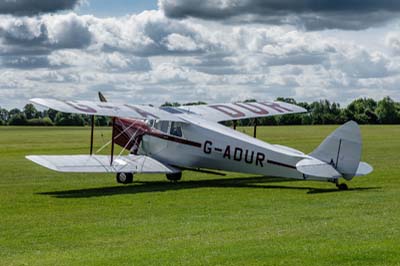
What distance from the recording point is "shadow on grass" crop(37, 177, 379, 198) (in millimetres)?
16325

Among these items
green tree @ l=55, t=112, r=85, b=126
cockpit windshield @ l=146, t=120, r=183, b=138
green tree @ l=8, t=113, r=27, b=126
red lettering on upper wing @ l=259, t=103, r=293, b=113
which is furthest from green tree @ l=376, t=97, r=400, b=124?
cockpit windshield @ l=146, t=120, r=183, b=138

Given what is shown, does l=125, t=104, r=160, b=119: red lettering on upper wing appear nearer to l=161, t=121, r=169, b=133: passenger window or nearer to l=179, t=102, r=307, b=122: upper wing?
l=161, t=121, r=169, b=133: passenger window

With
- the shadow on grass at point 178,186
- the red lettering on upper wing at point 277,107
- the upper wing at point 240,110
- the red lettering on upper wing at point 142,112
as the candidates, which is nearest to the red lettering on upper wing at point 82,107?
the red lettering on upper wing at point 142,112

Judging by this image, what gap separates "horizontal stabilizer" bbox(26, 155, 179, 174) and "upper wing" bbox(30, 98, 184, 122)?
4.33ft

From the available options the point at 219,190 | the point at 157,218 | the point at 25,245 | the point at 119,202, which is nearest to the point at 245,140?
the point at 219,190

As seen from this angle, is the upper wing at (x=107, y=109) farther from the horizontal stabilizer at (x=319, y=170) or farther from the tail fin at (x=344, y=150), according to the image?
the tail fin at (x=344, y=150)

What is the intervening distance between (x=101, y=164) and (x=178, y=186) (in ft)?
6.86

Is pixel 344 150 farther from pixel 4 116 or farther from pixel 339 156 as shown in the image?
pixel 4 116

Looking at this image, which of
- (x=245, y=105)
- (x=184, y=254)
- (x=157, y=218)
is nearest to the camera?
(x=184, y=254)

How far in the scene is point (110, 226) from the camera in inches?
448

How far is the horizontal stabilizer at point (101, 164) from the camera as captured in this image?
17.5 m

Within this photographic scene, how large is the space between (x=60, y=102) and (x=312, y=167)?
661cm

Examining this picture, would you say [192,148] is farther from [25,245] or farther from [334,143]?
[25,245]

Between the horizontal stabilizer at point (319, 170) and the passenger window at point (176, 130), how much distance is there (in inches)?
182
